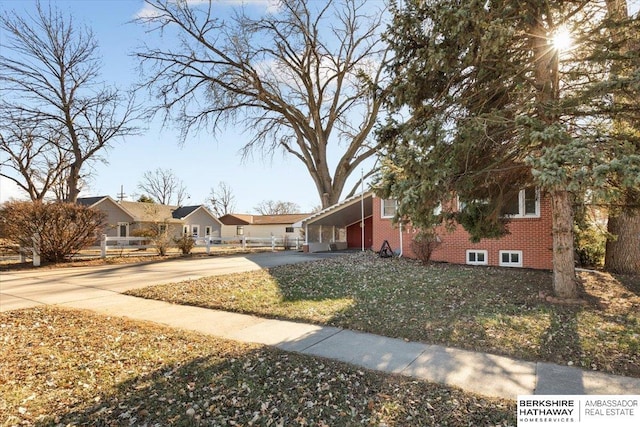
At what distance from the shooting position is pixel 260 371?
12.8 feet

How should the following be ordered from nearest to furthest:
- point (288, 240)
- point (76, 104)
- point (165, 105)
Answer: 1. point (165, 105)
2. point (76, 104)
3. point (288, 240)

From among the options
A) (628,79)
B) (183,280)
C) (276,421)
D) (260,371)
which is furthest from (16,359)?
(628,79)

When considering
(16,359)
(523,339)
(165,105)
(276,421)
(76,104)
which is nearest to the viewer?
(276,421)

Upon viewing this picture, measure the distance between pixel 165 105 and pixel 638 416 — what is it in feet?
70.9

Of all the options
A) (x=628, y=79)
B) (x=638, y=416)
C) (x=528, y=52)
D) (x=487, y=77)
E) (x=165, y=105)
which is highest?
(x=165, y=105)

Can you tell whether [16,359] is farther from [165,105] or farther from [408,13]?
[165,105]

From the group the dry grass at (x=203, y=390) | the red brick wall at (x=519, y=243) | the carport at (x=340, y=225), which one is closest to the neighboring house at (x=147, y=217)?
the carport at (x=340, y=225)

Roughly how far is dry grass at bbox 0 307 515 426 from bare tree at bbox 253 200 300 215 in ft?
213

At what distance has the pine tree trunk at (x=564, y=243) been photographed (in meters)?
6.32

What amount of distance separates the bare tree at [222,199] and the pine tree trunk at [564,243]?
6057cm

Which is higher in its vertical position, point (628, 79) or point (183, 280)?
point (628, 79)

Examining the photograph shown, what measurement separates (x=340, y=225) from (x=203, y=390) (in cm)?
2152

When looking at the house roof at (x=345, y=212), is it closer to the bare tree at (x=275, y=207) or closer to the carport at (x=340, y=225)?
the carport at (x=340, y=225)

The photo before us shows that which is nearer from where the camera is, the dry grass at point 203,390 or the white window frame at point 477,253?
the dry grass at point 203,390
